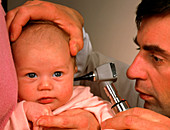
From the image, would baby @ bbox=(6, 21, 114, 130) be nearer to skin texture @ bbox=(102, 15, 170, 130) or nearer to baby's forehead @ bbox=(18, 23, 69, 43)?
baby's forehead @ bbox=(18, 23, 69, 43)

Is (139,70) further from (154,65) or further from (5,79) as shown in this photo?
Answer: (5,79)

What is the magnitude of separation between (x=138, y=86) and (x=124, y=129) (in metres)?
0.26

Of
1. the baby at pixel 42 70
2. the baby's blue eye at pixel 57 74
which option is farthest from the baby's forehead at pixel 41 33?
the baby's blue eye at pixel 57 74

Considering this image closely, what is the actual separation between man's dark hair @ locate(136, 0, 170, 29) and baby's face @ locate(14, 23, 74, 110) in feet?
1.39

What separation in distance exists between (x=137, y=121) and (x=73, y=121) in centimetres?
23

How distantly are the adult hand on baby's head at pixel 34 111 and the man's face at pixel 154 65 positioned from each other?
0.42 metres

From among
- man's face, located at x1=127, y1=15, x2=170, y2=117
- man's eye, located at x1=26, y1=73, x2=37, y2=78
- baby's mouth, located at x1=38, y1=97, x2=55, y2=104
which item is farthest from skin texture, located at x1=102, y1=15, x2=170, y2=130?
man's eye, located at x1=26, y1=73, x2=37, y2=78

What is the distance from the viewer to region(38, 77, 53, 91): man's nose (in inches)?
32.2

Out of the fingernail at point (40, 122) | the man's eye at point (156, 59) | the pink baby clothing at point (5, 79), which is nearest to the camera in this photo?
the pink baby clothing at point (5, 79)

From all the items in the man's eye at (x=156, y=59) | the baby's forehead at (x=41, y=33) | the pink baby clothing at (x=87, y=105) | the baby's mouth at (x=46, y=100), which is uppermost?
the baby's forehead at (x=41, y=33)

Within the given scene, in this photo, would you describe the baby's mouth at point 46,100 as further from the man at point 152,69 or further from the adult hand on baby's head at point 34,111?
the man at point 152,69

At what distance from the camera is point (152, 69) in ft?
3.16

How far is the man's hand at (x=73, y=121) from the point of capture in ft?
2.42

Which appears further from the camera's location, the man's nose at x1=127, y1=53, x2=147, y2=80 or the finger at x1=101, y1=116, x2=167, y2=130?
the man's nose at x1=127, y1=53, x2=147, y2=80
